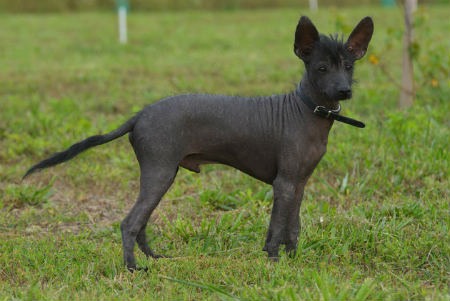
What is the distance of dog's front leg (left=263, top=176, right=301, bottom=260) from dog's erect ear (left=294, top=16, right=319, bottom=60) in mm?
742

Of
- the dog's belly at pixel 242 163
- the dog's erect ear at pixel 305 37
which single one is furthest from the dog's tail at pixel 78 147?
the dog's erect ear at pixel 305 37

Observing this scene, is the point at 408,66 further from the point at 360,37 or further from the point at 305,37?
the point at 305,37

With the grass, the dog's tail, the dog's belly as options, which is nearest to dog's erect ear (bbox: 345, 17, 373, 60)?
the dog's belly

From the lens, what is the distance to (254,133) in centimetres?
411

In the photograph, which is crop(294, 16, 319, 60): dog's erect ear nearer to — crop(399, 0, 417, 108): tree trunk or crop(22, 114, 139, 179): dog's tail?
crop(22, 114, 139, 179): dog's tail

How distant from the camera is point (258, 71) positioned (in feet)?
37.2

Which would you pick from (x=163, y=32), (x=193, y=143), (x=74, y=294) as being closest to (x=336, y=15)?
(x=193, y=143)

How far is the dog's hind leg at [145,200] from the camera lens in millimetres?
4020

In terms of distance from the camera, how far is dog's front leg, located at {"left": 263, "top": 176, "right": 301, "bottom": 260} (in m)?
4.07

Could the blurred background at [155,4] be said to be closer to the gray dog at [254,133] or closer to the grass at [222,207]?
the grass at [222,207]

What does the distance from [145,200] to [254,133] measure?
75 cm

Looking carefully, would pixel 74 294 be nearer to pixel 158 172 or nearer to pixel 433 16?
pixel 158 172

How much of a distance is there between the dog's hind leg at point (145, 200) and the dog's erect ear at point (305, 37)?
3.26ft

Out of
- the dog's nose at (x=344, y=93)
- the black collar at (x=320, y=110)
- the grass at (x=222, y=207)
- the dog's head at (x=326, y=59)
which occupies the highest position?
the dog's head at (x=326, y=59)
